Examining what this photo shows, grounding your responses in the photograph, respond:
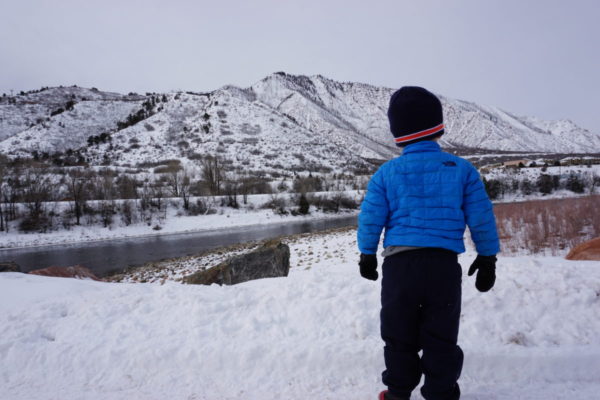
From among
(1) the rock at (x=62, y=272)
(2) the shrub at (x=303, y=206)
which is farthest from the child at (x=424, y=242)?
(2) the shrub at (x=303, y=206)

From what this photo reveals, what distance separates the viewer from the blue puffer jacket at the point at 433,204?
193cm

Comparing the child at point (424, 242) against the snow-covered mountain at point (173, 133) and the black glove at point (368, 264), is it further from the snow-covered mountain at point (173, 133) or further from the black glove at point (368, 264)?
the snow-covered mountain at point (173, 133)

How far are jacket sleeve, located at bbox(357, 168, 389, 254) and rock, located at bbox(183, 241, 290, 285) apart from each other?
559 centimetres

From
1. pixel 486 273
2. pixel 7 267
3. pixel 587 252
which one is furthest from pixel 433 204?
pixel 7 267

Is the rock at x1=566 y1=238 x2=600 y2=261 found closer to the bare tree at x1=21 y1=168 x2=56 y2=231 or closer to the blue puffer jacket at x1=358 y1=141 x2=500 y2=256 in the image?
the blue puffer jacket at x1=358 y1=141 x2=500 y2=256

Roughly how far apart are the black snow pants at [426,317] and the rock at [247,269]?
18.4 feet

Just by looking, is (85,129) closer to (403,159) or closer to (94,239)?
(94,239)

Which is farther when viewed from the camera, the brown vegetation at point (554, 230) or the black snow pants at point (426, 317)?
the brown vegetation at point (554, 230)

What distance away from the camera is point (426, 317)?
1940 millimetres

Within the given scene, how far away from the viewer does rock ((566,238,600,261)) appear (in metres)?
5.04

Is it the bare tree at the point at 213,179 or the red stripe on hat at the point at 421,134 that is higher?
the bare tree at the point at 213,179

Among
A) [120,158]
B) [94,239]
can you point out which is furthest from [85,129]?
[94,239]

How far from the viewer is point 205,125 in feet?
338

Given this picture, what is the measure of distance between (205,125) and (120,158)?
31541 mm
